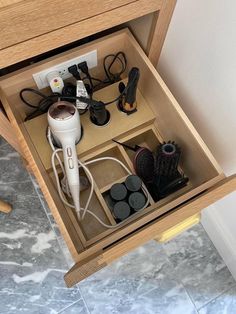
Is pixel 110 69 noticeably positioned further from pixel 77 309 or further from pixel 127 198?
pixel 77 309

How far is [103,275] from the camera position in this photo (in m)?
1.06

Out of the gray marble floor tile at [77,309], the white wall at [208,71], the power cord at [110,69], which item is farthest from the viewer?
the gray marble floor tile at [77,309]

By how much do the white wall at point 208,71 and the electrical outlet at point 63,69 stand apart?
0.18 m

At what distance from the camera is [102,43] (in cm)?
82

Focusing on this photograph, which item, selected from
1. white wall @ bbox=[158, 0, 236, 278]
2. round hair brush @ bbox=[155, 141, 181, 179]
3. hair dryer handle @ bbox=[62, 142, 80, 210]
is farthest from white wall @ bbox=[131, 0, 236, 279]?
hair dryer handle @ bbox=[62, 142, 80, 210]

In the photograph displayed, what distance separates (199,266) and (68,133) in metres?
0.64

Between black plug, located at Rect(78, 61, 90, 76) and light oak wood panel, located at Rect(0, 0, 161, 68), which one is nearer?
light oak wood panel, located at Rect(0, 0, 161, 68)

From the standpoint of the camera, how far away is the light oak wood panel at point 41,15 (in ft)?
1.71

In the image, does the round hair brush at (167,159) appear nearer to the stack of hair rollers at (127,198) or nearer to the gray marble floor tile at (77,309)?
the stack of hair rollers at (127,198)

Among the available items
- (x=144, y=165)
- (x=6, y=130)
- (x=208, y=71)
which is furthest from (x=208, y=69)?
(x=6, y=130)

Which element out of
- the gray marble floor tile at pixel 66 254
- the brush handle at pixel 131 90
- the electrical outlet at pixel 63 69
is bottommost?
the gray marble floor tile at pixel 66 254

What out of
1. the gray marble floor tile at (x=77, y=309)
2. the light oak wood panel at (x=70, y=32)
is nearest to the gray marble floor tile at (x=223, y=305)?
the gray marble floor tile at (x=77, y=309)

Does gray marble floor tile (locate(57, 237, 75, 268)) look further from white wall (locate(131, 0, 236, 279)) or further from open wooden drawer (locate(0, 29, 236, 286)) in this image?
white wall (locate(131, 0, 236, 279))

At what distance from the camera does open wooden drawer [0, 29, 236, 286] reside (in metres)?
0.70
